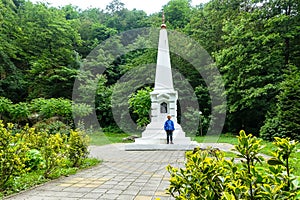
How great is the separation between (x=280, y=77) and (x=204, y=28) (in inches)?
361

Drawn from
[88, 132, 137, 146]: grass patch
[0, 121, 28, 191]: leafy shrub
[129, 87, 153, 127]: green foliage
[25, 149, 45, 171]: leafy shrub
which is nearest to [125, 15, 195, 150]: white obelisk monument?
[88, 132, 137, 146]: grass patch

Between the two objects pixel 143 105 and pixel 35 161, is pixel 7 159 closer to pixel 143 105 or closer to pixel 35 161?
pixel 35 161

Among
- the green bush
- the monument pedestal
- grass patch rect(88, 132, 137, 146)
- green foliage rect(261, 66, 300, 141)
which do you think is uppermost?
green foliage rect(261, 66, 300, 141)

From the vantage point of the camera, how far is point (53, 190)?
3498 millimetres

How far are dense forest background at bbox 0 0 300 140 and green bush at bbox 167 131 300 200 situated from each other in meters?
10.9

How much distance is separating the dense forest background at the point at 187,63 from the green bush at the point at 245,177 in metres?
10.9

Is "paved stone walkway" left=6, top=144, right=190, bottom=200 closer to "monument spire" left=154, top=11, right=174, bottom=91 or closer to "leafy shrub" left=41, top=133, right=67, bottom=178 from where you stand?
"leafy shrub" left=41, top=133, right=67, bottom=178

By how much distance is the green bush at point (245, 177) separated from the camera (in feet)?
3.20

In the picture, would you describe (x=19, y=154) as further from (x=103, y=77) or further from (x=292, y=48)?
(x=103, y=77)

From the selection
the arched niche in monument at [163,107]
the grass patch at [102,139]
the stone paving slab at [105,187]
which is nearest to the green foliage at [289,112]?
the arched niche in monument at [163,107]

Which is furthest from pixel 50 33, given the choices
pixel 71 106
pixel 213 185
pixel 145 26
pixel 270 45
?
pixel 213 185

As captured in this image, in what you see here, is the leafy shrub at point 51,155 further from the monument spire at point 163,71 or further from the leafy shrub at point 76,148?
the monument spire at point 163,71

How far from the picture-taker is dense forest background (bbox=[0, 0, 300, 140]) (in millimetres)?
14047

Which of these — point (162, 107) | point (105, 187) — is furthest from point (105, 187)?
point (162, 107)
